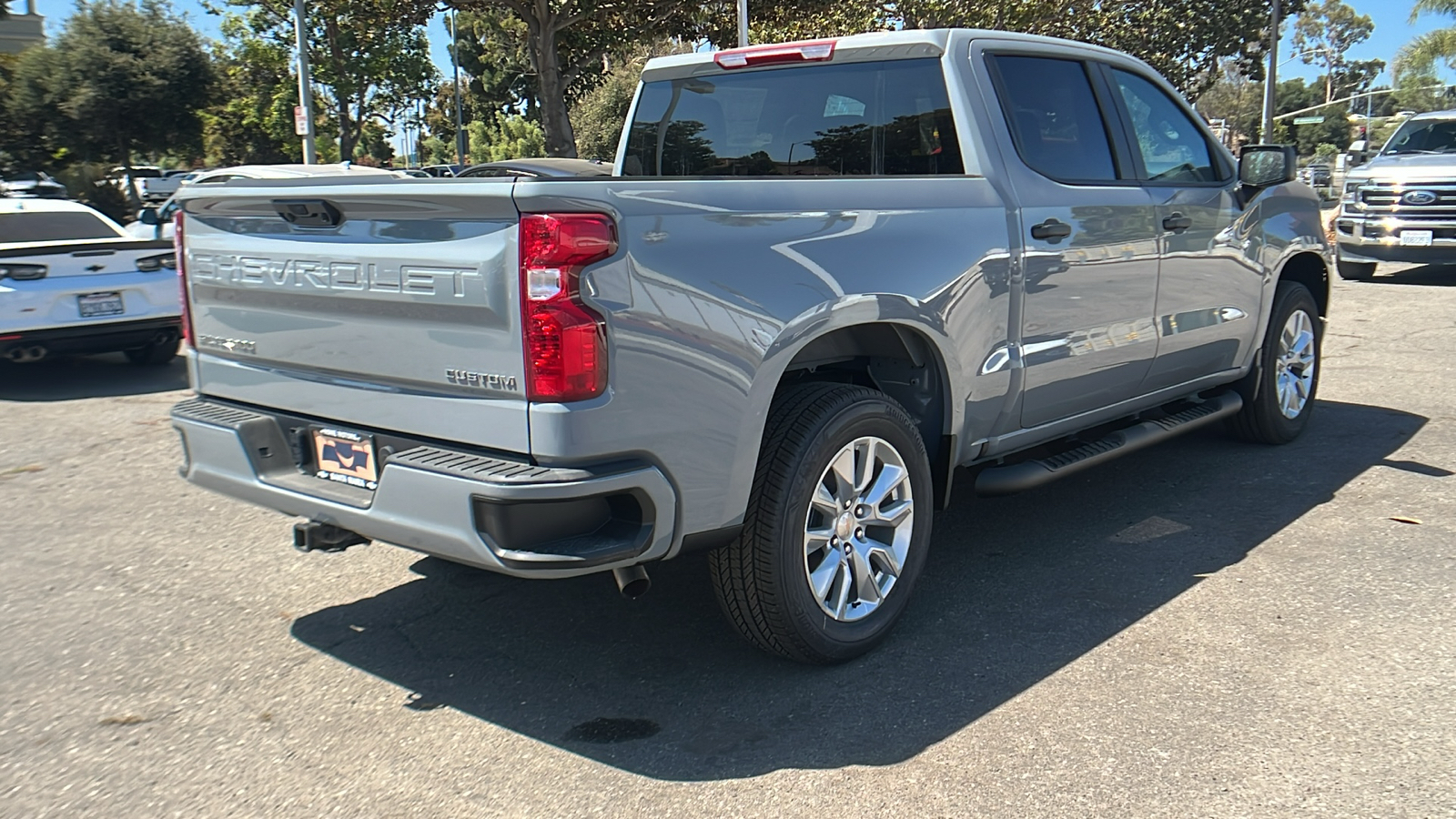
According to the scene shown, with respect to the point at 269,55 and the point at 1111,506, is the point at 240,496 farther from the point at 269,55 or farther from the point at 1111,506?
the point at 269,55

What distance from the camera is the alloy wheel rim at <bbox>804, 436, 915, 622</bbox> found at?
11.8 ft

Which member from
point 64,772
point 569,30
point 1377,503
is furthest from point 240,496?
point 569,30

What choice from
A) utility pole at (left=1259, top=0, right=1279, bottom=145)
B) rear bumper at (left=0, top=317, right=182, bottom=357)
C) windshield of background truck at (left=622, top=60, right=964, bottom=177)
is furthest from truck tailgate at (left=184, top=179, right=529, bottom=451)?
utility pole at (left=1259, top=0, right=1279, bottom=145)

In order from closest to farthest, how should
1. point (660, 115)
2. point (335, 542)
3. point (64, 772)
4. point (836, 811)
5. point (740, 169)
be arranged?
point (836, 811) < point (64, 772) < point (335, 542) < point (740, 169) < point (660, 115)

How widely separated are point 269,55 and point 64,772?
4103cm

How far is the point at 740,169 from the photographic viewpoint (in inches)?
191

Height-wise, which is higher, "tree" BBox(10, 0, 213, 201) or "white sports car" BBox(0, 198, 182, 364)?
"tree" BBox(10, 0, 213, 201)

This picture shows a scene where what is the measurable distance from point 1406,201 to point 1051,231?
36.2ft

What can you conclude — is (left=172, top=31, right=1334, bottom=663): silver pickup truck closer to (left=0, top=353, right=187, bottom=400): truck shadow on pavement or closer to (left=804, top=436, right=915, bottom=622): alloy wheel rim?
(left=804, top=436, right=915, bottom=622): alloy wheel rim

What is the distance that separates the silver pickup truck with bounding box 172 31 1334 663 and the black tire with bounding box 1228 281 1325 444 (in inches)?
33.3

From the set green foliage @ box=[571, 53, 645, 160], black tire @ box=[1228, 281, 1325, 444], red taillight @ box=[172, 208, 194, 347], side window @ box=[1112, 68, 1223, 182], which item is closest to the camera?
red taillight @ box=[172, 208, 194, 347]

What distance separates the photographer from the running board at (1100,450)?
14.3ft

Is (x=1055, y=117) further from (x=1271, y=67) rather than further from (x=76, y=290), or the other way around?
(x=1271, y=67)

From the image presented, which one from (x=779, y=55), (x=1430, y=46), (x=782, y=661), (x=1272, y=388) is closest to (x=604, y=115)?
(x=1430, y=46)
